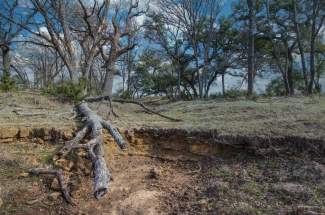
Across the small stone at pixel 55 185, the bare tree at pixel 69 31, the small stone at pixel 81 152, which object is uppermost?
the bare tree at pixel 69 31

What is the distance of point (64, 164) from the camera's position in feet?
12.8

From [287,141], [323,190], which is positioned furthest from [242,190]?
[287,141]

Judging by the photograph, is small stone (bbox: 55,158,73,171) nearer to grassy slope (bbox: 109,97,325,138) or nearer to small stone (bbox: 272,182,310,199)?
grassy slope (bbox: 109,97,325,138)

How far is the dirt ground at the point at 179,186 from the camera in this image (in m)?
3.15

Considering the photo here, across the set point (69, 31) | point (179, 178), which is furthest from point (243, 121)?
point (69, 31)

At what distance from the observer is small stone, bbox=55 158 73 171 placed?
3.87m

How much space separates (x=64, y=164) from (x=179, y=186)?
1.45 meters

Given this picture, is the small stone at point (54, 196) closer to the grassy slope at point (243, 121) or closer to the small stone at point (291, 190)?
the grassy slope at point (243, 121)

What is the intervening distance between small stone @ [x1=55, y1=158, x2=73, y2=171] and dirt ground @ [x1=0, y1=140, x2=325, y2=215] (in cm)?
6

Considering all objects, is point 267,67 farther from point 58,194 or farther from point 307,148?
point 58,194

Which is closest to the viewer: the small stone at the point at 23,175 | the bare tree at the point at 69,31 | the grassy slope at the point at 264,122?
the small stone at the point at 23,175

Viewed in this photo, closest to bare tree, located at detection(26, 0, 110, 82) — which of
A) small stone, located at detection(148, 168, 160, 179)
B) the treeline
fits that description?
the treeline

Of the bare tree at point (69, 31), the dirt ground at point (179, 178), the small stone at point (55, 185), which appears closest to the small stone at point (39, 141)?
the dirt ground at point (179, 178)

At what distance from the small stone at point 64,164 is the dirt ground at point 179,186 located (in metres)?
0.06
